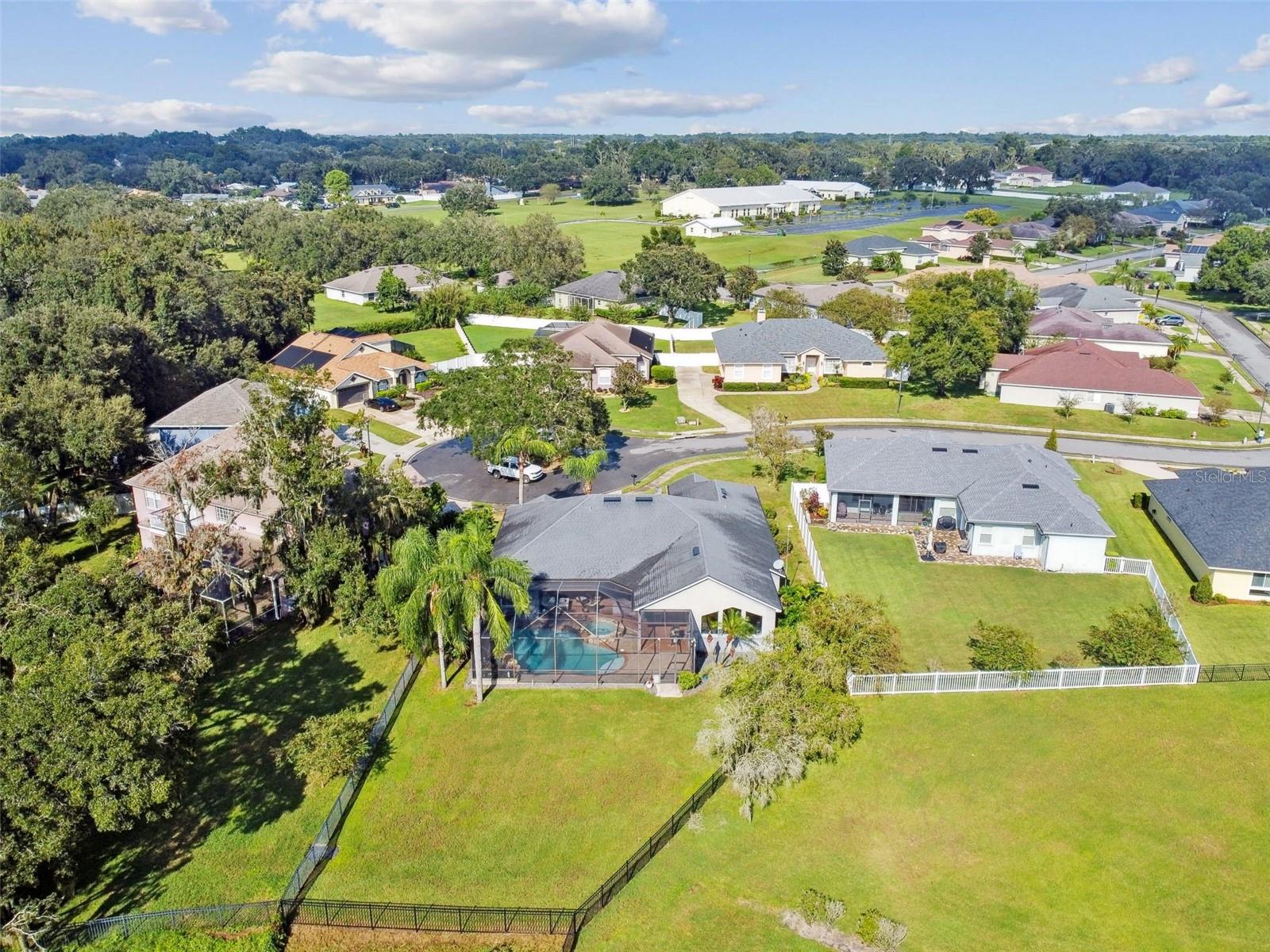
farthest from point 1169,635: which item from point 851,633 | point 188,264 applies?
point 188,264

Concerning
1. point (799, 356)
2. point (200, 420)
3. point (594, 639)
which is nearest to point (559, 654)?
point (594, 639)

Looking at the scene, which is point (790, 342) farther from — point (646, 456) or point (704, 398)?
point (646, 456)

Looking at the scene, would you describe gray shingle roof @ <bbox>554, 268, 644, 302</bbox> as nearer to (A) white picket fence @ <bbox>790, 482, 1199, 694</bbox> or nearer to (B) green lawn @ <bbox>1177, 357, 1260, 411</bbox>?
(B) green lawn @ <bbox>1177, 357, 1260, 411</bbox>

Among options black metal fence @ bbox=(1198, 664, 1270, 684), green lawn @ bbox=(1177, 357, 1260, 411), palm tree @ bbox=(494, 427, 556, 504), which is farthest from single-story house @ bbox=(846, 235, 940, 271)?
black metal fence @ bbox=(1198, 664, 1270, 684)

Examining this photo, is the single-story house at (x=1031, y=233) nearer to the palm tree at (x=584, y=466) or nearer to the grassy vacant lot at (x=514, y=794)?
the palm tree at (x=584, y=466)

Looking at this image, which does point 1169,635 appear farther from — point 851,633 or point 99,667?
point 99,667

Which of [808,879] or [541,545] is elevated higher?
[541,545]
